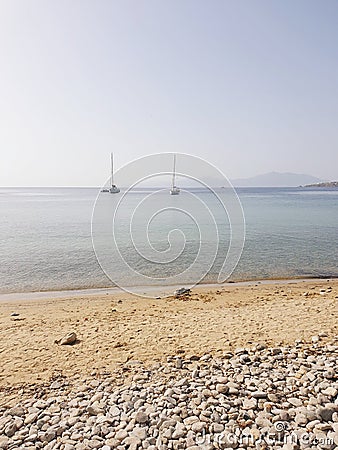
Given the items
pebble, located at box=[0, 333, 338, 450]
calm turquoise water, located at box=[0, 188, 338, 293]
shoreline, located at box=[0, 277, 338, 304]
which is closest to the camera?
pebble, located at box=[0, 333, 338, 450]

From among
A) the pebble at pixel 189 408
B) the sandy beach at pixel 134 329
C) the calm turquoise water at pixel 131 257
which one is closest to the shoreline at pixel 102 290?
the calm turquoise water at pixel 131 257

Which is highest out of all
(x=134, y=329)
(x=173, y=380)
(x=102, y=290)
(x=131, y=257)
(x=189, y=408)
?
(x=189, y=408)

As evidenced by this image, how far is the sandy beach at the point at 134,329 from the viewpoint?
226 inches

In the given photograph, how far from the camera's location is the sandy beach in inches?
226

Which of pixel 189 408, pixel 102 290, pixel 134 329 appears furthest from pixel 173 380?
pixel 102 290

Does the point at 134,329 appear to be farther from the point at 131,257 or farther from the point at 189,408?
the point at 131,257

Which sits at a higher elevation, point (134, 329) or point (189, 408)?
point (189, 408)

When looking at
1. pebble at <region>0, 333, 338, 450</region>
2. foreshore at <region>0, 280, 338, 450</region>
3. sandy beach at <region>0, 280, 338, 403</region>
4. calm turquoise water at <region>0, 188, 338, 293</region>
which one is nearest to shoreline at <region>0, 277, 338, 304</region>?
calm turquoise water at <region>0, 188, 338, 293</region>

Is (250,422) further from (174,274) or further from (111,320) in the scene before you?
(174,274)

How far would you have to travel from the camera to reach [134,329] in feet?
24.4

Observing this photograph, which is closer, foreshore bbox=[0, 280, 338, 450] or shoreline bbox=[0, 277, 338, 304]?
foreshore bbox=[0, 280, 338, 450]

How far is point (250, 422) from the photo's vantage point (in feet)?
11.8

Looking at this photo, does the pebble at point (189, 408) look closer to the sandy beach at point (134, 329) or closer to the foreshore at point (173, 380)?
the foreshore at point (173, 380)

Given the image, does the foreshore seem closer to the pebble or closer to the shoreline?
the pebble
